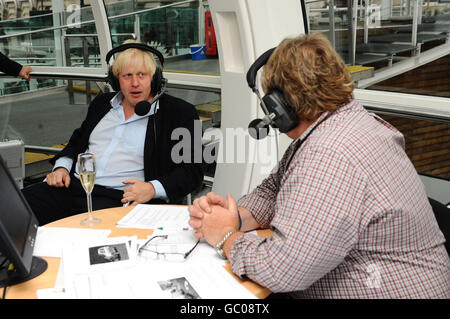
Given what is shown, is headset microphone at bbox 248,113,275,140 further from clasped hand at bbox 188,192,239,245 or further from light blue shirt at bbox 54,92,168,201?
light blue shirt at bbox 54,92,168,201

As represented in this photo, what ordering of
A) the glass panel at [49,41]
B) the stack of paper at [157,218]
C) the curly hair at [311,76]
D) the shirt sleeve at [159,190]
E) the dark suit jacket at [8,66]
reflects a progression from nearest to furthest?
the curly hair at [311,76] → the stack of paper at [157,218] → the shirt sleeve at [159,190] → the dark suit jacket at [8,66] → the glass panel at [49,41]

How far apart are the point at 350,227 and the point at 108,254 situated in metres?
0.70

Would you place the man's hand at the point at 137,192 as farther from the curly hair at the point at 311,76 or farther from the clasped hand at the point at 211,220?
the curly hair at the point at 311,76

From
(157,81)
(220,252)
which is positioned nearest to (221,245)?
(220,252)

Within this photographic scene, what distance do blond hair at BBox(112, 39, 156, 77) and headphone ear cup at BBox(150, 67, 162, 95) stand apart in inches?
0.8

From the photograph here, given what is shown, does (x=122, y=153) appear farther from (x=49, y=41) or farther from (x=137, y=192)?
(x=49, y=41)

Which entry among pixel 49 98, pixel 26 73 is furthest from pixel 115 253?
pixel 49 98

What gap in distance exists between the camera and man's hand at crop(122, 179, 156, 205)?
2176 mm

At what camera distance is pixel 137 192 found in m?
2.20

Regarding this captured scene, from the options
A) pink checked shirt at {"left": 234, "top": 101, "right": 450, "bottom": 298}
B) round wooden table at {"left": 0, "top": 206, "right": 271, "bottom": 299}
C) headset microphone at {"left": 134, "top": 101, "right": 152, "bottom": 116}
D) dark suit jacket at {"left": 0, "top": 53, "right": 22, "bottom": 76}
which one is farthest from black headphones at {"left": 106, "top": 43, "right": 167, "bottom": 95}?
dark suit jacket at {"left": 0, "top": 53, "right": 22, "bottom": 76}

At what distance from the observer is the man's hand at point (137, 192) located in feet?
7.14

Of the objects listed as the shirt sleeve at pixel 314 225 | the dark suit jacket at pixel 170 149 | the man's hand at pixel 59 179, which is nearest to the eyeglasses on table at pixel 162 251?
the shirt sleeve at pixel 314 225

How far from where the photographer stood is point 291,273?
122 cm

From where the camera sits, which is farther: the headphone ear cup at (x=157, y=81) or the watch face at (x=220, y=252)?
the headphone ear cup at (x=157, y=81)
